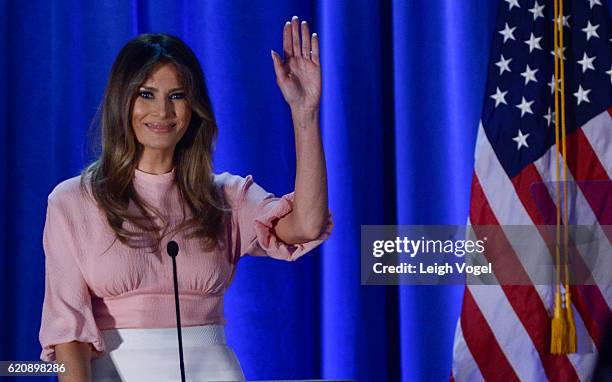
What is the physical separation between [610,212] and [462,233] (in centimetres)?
37

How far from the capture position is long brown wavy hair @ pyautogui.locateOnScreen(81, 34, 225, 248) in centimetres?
159

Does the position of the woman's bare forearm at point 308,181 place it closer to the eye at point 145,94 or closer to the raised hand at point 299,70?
the raised hand at point 299,70

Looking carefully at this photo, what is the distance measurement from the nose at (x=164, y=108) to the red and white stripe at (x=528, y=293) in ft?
3.25

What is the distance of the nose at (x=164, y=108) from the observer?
1.63m

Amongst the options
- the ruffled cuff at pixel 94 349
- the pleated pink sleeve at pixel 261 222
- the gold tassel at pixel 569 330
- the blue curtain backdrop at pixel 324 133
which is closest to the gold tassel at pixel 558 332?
the gold tassel at pixel 569 330

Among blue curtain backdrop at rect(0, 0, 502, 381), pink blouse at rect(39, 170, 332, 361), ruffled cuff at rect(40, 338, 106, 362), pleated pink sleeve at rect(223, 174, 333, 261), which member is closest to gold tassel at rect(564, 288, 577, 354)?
blue curtain backdrop at rect(0, 0, 502, 381)

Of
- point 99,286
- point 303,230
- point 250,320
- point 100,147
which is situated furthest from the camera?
point 250,320

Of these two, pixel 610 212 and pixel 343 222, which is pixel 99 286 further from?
pixel 610 212

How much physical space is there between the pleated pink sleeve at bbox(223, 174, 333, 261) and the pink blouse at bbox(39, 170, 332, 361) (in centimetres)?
5

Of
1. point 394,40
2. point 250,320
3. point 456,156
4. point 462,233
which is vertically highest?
point 394,40

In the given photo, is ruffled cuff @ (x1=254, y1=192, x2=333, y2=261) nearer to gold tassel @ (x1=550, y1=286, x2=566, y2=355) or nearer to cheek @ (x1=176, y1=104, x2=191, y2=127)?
cheek @ (x1=176, y1=104, x2=191, y2=127)

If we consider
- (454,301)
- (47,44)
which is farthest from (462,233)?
(47,44)

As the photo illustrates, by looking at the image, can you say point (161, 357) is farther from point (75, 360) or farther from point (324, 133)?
point (324, 133)

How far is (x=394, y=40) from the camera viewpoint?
2486 millimetres
